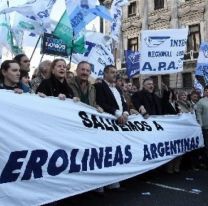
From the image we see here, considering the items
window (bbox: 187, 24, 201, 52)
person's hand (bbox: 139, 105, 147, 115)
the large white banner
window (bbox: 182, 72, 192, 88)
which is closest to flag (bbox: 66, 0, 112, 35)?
person's hand (bbox: 139, 105, 147, 115)

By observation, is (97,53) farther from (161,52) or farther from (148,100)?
(148,100)

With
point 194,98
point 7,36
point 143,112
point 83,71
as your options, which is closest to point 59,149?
point 83,71

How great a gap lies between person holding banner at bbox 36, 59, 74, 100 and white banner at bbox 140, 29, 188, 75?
191 inches

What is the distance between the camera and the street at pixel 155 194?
5195mm

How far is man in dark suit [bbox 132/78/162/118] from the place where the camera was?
23.1ft

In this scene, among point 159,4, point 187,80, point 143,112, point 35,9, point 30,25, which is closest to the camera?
point 143,112

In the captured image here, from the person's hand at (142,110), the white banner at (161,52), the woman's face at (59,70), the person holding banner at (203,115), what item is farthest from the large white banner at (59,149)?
the white banner at (161,52)

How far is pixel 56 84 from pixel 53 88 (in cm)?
7

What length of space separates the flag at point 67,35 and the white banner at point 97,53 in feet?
1.01

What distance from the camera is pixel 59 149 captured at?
14.3 feet

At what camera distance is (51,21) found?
10.2 meters

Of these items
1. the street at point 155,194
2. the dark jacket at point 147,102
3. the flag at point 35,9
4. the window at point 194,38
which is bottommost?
the street at point 155,194

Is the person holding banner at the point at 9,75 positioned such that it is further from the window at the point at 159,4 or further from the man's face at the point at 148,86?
A: the window at the point at 159,4

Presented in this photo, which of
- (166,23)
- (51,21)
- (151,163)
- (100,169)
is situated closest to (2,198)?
(100,169)
